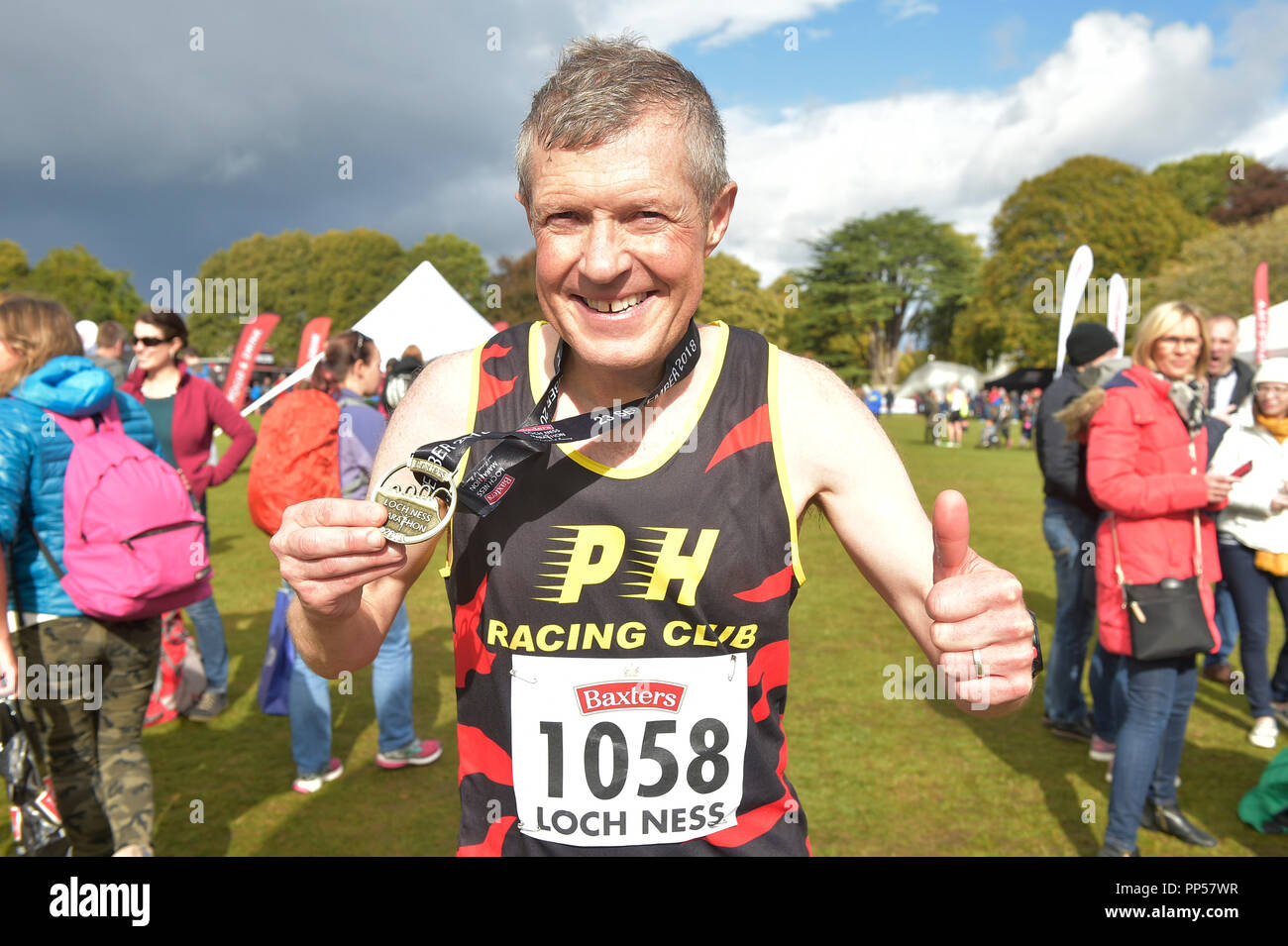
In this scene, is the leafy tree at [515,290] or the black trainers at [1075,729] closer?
the black trainers at [1075,729]

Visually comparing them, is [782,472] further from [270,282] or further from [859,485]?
[270,282]

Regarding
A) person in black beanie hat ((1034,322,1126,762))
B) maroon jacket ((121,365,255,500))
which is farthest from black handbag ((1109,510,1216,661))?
maroon jacket ((121,365,255,500))

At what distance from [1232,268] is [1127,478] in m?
38.3

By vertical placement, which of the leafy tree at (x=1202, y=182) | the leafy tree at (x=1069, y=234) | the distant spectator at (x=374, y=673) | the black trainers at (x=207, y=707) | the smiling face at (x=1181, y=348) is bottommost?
the black trainers at (x=207, y=707)

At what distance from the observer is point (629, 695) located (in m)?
1.77

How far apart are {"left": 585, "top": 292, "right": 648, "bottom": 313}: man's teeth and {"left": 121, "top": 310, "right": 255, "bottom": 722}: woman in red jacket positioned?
465 centimetres

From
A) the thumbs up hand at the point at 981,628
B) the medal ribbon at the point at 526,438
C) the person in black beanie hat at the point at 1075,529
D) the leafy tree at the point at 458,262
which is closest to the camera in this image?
the thumbs up hand at the point at 981,628

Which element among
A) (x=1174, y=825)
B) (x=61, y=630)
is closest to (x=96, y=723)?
(x=61, y=630)

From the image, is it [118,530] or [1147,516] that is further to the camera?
[1147,516]

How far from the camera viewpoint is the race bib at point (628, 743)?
1.77 meters

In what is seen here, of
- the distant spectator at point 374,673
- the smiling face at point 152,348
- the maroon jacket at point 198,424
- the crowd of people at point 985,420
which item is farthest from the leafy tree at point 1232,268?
the smiling face at point 152,348

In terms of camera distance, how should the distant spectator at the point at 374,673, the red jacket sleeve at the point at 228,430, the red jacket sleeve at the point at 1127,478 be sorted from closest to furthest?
the red jacket sleeve at the point at 1127,478 < the distant spectator at the point at 374,673 < the red jacket sleeve at the point at 228,430

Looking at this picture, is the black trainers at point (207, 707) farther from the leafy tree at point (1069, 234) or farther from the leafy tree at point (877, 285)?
the leafy tree at point (877, 285)

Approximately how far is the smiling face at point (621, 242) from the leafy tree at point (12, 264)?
231 ft
